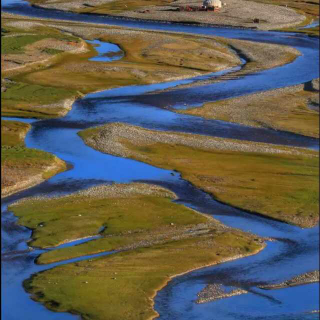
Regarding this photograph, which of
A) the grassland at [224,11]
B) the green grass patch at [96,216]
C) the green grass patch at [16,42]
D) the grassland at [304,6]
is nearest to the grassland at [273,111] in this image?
the green grass patch at [96,216]

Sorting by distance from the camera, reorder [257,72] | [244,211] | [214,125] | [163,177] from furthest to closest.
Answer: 1. [257,72]
2. [214,125]
3. [163,177]
4. [244,211]

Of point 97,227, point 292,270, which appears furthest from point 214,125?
point 292,270

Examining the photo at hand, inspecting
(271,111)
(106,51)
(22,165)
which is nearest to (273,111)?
(271,111)

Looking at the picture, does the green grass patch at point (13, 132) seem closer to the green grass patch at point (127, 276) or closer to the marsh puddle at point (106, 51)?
the green grass patch at point (127, 276)

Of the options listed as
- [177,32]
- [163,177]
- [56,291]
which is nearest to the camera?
[56,291]

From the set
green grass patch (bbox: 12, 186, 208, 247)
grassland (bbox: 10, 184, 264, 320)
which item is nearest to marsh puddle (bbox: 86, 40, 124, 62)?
grassland (bbox: 10, 184, 264, 320)

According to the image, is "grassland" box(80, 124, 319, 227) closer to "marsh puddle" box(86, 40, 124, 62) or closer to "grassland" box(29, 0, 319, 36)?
"marsh puddle" box(86, 40, 124, 62)

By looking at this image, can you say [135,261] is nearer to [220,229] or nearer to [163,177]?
[220,229]
